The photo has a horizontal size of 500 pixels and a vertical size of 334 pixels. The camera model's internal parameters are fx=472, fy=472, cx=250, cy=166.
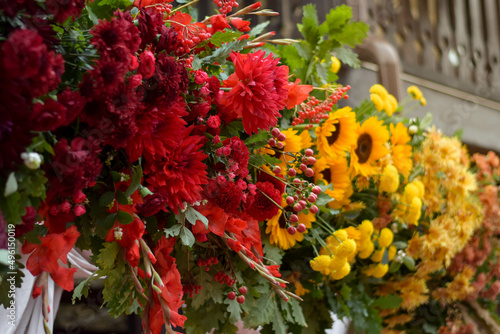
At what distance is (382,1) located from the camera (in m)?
2.92

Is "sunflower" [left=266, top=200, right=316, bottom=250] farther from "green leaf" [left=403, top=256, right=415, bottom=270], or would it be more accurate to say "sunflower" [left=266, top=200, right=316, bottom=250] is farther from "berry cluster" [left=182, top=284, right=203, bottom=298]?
"green leaf" [left=403, top=256, right=415, bottom=270]

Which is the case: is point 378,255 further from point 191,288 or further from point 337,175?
point 191,288

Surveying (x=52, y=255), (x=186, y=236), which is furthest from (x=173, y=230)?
(x=52, y=255)

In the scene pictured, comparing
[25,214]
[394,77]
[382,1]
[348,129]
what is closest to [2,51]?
[25,214]

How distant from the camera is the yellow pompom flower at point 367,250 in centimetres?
116

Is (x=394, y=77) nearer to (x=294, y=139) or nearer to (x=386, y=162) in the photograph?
(x=386, y=162)

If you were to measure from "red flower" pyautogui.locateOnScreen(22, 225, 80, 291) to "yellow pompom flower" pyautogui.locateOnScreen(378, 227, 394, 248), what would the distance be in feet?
2.73

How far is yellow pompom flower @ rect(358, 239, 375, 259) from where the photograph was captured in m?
1.16

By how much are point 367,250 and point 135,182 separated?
2.38 ft

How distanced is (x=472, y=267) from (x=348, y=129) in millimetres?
787

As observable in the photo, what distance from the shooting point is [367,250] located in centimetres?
117

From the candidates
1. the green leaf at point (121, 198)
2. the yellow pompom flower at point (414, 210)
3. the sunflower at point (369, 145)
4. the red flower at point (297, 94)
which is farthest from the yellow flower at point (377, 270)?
the green leaf at point (121, 198)

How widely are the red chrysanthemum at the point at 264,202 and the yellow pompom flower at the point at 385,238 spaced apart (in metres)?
0.51

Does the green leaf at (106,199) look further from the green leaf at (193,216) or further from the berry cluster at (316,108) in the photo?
the berry cluster at (316,108)
